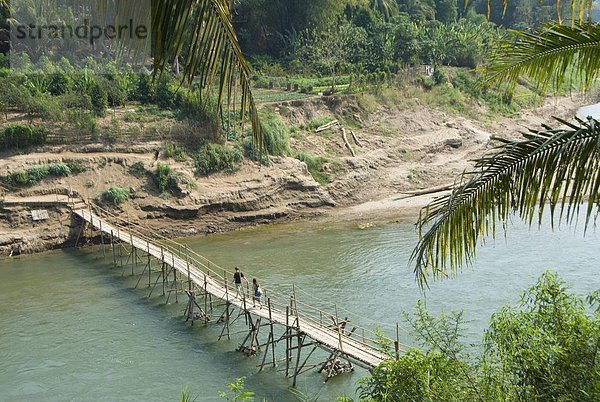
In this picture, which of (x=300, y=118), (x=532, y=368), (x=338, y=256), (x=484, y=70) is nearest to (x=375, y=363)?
(x=532, y=368)

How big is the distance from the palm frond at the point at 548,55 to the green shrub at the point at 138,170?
31.5 meters

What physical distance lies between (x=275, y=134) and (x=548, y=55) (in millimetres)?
34640

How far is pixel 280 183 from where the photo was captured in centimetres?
3772

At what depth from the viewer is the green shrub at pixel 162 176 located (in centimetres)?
3594

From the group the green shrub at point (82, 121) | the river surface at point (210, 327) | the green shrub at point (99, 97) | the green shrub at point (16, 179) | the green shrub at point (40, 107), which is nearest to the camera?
the river surface at point (210, 327)

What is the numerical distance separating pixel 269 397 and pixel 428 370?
349 inches

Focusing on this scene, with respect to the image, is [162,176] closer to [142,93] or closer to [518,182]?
[142,93]

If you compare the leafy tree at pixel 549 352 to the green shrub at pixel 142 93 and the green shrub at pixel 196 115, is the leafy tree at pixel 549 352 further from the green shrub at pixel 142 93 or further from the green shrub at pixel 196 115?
the green shrub at pixel 142 93

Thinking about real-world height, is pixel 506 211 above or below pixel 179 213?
above

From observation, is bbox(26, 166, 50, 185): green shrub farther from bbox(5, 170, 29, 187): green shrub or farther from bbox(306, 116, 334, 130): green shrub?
bbox(306, 116, 334, 130): green shrub

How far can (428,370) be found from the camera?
29.0 feet

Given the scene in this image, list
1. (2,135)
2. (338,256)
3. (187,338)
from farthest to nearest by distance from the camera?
1. (2,135)
2. (338,256)
3. (187,338)

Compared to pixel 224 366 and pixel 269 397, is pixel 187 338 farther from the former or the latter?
pixel 269 397

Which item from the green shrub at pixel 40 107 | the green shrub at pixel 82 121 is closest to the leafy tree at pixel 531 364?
the green shrub at pixel 82 121
